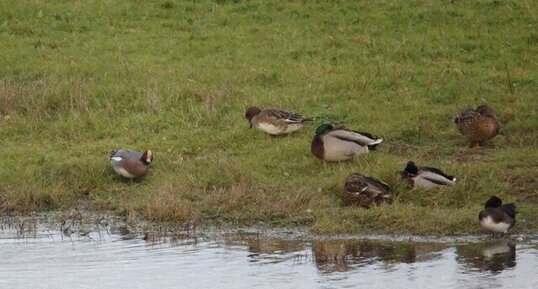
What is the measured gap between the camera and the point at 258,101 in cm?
1488

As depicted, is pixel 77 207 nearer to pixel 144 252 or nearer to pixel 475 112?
pixel 144 252

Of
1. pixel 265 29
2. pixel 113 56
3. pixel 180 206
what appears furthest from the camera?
pixel 265 29

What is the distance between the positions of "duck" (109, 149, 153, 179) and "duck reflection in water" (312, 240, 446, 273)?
249cm

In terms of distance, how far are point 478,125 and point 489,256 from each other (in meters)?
2.87

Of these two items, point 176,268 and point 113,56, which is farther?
point 113,56

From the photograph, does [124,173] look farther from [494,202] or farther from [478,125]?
[494,202]

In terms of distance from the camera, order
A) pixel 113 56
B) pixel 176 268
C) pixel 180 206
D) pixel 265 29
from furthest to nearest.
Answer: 1. pixel 265 29
2. pixel 113 56
3. pixel 180 206
4. pixel 176 268

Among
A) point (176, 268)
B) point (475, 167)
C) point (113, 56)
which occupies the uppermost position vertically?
point (113, 56)

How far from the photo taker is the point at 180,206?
463 inches

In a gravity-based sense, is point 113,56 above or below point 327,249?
above

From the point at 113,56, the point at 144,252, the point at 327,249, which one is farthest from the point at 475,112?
the point at 113,56

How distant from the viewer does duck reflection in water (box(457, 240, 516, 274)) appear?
10172 mm

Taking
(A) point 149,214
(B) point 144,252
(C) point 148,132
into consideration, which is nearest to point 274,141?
(C) point 148,132

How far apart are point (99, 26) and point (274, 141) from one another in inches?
199
